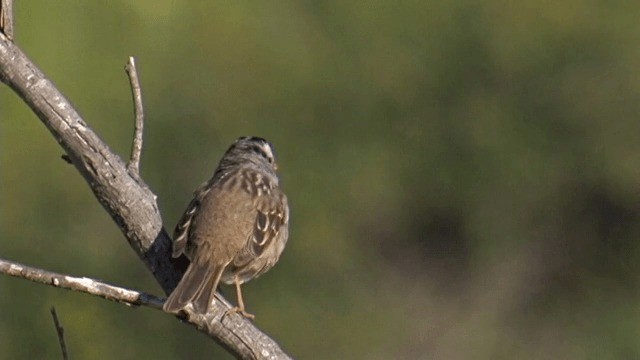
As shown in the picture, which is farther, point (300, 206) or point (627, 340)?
point (627, 340)

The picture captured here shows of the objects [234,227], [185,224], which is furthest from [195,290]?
[234,227]

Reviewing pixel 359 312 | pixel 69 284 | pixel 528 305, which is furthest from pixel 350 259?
pixel 69 284

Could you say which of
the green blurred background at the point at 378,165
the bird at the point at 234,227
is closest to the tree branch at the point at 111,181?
the bird at the point at 234,227

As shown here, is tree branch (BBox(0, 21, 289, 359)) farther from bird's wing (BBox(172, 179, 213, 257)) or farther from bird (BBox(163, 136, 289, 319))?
bird (BBox(163, 136, 289, 319))

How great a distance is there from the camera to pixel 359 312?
41.0 ft

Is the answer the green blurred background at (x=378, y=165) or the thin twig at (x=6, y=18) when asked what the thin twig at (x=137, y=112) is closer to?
the thin twig at (x=6, y=18)

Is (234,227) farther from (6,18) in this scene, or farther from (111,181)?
(6,18)

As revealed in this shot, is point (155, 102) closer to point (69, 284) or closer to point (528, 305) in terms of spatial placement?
point (528, 305)

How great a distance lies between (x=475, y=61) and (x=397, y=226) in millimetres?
1799

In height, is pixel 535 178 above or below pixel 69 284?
above

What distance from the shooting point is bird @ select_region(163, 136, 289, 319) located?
16.0ft

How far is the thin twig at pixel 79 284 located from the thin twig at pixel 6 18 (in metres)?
0.71

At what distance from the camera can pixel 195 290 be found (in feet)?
14.2

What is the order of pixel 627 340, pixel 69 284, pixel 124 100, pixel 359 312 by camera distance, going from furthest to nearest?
pixel 627 340 < pixel 359 312 < pixel 124 100 < pixel 69 284
